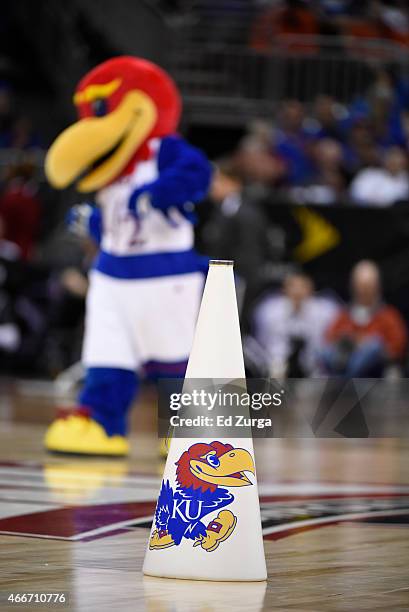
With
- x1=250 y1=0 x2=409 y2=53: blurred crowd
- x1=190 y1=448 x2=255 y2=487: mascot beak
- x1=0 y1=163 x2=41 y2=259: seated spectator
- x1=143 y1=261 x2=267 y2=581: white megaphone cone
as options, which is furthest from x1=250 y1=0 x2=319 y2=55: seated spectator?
x1=190 y1=448 x2=255 y2=487: mascot beak

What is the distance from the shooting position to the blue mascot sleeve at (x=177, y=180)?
8852 millimetres

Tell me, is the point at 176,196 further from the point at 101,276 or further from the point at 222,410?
the point at 222,410

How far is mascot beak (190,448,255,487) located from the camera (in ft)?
15.0

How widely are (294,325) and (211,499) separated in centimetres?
1073

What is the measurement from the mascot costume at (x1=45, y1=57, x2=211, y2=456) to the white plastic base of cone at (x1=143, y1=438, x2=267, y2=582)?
14.4ft

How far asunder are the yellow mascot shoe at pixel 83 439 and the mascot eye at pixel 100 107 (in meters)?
1.86

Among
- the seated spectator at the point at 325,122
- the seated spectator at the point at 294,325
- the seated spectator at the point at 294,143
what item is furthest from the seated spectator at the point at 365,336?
the seated spectator at the point at 325,122

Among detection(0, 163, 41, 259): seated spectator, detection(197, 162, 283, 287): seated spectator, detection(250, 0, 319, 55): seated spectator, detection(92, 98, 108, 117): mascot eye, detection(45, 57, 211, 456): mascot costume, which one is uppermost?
detection(250, 0, 319, 55): seated spectator

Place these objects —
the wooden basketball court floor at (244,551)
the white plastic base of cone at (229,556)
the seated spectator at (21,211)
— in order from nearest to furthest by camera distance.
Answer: the wooden basketball court floor at (244,551)
the white plastic base of cone at (229,556)
the seated spectator at (21,211)

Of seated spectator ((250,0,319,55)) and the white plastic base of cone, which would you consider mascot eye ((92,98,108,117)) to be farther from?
seated spectator ((250,0,319,55))

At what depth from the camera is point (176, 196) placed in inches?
348

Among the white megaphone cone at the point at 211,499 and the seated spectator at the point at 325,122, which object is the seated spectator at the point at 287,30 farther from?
the white megaphone cone at the point at 211,499

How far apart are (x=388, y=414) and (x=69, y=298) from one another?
742cm

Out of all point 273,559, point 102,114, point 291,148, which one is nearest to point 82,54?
point 291,148
